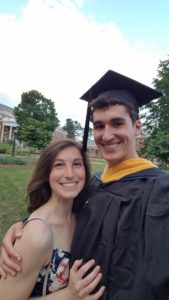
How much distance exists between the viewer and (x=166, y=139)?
15.4 m

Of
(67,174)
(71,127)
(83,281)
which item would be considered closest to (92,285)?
(83,281)

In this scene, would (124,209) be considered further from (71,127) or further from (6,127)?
(71,127)

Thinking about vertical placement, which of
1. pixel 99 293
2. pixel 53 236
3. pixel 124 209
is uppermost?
pixel 124 209

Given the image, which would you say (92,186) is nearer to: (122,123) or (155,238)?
(122,123)

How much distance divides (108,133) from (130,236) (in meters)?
0.67

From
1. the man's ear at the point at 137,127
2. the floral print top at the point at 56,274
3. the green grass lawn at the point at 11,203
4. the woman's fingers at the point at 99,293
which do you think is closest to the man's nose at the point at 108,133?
the man's ear at the point at 137,127

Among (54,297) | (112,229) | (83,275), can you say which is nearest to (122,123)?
(112,229)

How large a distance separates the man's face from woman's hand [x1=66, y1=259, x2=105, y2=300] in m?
0.70

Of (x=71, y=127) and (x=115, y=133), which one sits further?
(x=71, y=127)

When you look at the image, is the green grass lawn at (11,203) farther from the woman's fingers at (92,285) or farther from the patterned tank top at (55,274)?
the woman's fingers at (92,285)

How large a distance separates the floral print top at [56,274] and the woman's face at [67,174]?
36 centimetres

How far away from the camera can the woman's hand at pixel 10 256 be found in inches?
69.8

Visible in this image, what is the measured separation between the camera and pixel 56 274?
6.27 feet

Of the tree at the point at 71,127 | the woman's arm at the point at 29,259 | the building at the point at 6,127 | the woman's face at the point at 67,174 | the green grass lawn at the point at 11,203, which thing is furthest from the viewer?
the tree at the point at 71,127
